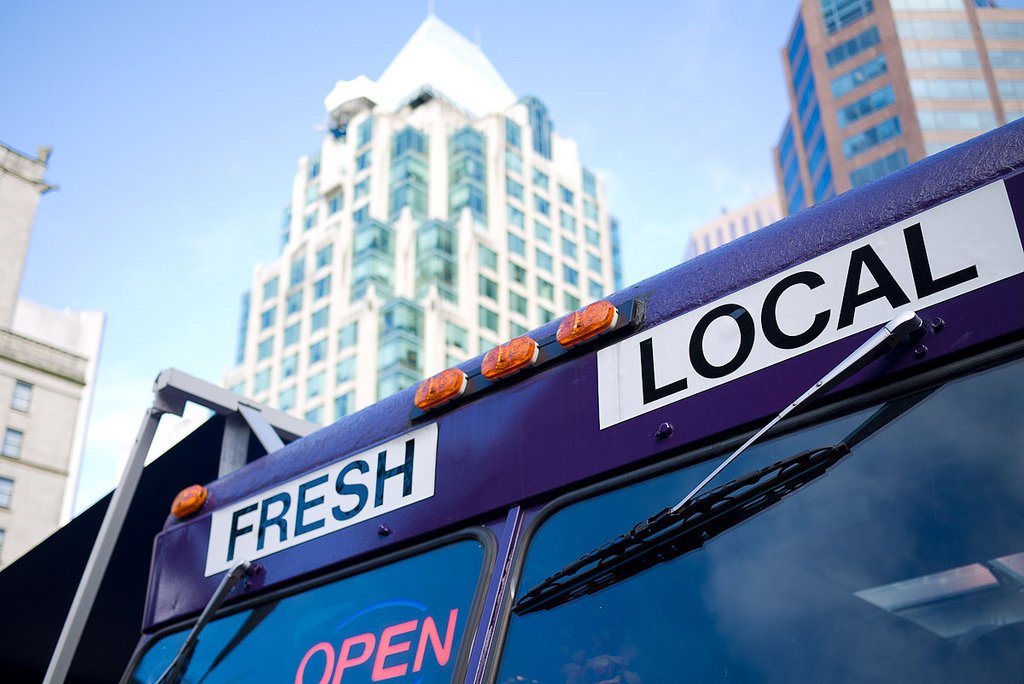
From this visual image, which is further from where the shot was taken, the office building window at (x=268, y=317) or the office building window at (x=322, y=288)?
the office building window at (x=268, y=317)

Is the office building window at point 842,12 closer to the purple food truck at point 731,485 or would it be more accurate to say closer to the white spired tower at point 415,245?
the white spired tower at point 415,245

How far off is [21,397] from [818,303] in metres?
54.3

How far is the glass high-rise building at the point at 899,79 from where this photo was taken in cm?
5334

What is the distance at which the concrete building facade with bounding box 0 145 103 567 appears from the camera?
49.9 meters

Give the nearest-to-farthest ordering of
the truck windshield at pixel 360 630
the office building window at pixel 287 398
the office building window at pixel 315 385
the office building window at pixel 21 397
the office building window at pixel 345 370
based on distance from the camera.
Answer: the truck windshield at pixel 360 630, the office building window at pixel 21 397, the office building window at pixel 345 370, the office building window at pixel 315 385, the office building window at pixel 287 398

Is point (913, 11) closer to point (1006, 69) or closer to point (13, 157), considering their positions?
point (1006, 69)

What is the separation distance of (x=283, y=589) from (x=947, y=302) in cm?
221

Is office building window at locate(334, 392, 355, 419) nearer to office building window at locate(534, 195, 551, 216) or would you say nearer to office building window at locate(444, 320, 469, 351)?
office building window at locate(444, 320, 469, 351)

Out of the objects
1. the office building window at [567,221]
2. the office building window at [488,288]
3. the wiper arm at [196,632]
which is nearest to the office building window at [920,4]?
the office building window at [567,221]

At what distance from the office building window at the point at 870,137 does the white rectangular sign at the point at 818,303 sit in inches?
2166

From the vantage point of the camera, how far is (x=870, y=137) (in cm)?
5438

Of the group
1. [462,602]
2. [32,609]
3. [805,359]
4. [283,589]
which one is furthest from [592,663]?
[32,609]

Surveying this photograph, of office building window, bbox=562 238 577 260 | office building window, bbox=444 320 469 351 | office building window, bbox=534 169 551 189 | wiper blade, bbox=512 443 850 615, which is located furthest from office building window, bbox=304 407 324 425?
wiper blade, bbox=512 443 850 615

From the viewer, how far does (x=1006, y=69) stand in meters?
55.2
